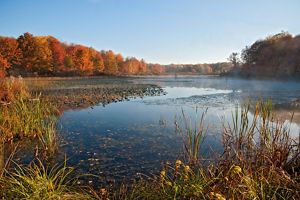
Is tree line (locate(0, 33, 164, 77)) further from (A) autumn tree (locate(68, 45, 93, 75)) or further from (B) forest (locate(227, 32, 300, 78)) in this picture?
(B) forest (locate(227, 32, 300, 78))

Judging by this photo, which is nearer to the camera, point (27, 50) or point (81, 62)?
A: point (27, 50)

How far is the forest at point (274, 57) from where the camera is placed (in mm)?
48062

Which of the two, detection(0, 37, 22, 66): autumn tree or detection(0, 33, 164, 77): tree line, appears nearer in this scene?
detection(0, 37, 22, 66): autumn tree

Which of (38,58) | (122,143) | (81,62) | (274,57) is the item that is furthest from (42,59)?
(122,143)

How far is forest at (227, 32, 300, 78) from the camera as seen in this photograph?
4806 cm

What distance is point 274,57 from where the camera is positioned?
5647cm

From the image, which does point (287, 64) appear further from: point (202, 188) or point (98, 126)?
point (202, 188)

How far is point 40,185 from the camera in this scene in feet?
10.8

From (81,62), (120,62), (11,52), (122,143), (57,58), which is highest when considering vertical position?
(120,62)

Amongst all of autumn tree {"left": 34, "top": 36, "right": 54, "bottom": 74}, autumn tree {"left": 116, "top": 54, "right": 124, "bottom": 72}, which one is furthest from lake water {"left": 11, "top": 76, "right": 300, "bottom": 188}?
autumn tree {"left": 116, "top": 54, "right": 124, "bottom": 72}

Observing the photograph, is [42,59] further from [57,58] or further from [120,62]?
[120,62]

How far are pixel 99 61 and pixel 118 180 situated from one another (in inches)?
3286

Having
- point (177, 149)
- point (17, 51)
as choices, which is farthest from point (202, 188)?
point (17, 51)

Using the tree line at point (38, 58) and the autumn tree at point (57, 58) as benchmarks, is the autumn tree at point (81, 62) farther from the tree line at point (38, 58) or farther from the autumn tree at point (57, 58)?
the autumn tree at point (57, 58)
